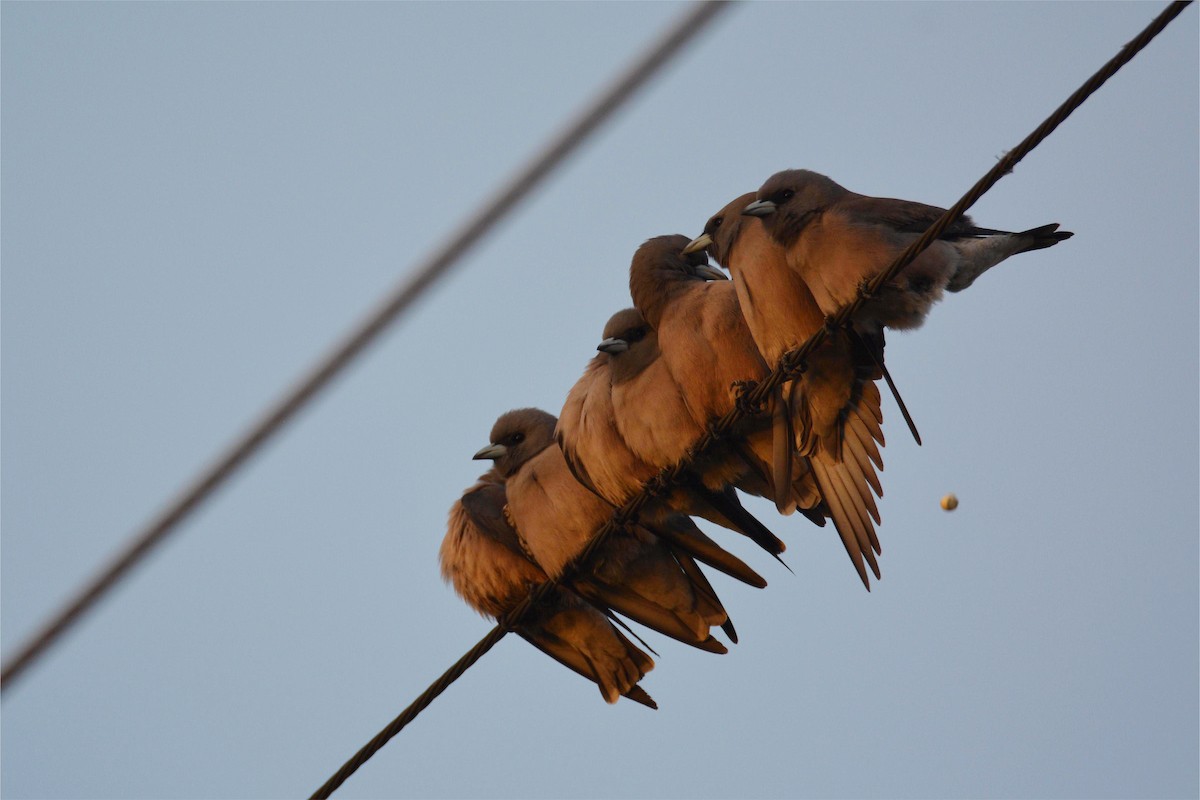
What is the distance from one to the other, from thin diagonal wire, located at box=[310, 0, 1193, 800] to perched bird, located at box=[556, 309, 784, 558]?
0.13 m

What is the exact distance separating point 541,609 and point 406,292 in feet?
12.3

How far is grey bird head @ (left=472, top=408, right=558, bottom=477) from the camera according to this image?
244 inches

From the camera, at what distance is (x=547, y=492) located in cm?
589

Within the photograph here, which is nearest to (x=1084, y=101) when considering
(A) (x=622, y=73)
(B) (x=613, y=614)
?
(A) (x=622, y=73)

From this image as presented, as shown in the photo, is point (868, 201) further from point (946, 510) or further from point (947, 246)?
point (946, 510)

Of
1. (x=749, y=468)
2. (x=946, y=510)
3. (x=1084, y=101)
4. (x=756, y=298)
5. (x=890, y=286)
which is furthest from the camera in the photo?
(x=946, y=510)

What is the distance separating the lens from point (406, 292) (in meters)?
2.33

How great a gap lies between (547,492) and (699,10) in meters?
3.89

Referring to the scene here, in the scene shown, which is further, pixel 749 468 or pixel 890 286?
pixel 749 468

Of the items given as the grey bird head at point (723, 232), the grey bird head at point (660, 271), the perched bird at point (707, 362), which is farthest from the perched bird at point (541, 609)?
the grey bird head at point (723, 232)

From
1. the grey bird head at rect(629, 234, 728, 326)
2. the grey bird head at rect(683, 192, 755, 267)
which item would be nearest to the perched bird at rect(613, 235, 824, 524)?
the grey bird head at rect(629, 234, 728, 326)

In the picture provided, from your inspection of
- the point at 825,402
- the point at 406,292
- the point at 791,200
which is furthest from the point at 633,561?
the point at 406,292

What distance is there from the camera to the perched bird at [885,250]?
15.0 feet

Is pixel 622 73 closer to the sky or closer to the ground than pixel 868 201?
closer to the ground
